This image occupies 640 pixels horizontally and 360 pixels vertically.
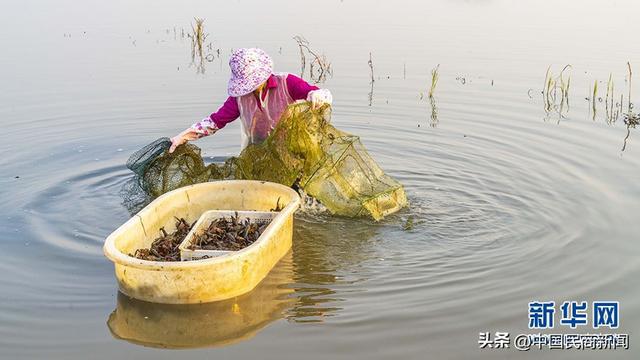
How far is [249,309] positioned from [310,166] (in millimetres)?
Answer: 1841

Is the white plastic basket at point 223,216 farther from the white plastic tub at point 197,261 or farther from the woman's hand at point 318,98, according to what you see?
the woman's hand at point 318,98

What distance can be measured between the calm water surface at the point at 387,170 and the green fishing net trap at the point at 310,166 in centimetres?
22

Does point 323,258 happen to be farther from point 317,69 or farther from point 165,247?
point 317,69

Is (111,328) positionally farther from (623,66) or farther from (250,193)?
(623,66)

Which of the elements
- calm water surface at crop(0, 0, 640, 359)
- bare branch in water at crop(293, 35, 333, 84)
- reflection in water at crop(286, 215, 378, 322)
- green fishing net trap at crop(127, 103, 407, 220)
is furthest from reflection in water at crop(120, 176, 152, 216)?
bare branch in water at crop(293, 35, 333, 84)

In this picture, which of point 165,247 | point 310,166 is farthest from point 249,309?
point 310,166

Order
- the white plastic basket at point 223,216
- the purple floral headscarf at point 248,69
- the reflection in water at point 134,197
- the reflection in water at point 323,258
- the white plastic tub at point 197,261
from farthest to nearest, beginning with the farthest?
1. the reflection in water at point 134,197
2. the purple floral headscarf at point 248,69
3. the white plastic basket at point 223,216
4. the reflection in water at point 323,258
5. the white plastic tub at point 197,261

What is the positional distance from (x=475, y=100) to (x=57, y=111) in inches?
232

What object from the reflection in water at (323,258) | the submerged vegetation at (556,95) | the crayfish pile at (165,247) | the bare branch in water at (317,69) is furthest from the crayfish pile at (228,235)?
the bare branch in water at (317,69)

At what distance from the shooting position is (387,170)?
844 centimetres

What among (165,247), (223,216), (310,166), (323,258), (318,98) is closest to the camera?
(165,247)

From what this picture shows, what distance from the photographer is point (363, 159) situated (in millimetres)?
6895

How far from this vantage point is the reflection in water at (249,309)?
4.89 m

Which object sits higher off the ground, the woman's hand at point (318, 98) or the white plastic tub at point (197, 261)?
the woman's hand at point (318, 98)
